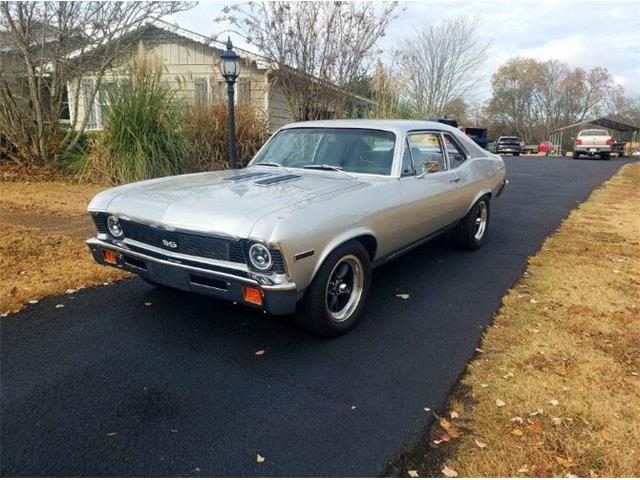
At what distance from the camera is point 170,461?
83.5 inches

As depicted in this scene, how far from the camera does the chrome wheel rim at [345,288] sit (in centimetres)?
332

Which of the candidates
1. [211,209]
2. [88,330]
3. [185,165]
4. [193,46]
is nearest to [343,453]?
[211,209]

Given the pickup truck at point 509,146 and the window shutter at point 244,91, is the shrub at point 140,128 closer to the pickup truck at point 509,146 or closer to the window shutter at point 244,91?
the window shutter at point 244,91

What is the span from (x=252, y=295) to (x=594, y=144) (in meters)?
31.3

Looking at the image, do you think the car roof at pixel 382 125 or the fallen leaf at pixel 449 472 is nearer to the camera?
the fallen leaf at pixel 449 472

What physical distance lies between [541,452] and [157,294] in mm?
3171

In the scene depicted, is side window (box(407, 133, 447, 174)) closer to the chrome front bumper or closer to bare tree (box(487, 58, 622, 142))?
the chrome front bumper

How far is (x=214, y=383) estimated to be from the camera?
2.76 metres

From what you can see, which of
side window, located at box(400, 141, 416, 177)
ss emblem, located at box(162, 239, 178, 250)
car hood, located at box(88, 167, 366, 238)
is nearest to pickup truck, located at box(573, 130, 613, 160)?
side window, located at box(400, 141, 416, 177)

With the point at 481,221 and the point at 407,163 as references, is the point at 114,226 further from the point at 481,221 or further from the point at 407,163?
the point at 481,221

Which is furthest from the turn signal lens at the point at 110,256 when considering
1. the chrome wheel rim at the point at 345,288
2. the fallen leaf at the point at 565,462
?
the fallen leaf at the point at 565,462

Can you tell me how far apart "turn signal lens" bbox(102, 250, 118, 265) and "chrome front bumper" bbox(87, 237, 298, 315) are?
0.04 meters

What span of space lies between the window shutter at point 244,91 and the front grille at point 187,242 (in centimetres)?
751

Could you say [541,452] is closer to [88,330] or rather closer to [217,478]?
[217,478]
